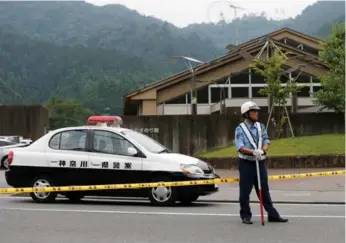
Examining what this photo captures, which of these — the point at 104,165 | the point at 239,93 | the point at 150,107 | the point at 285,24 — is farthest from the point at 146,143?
the point at 285,24

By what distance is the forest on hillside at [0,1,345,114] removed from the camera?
71375mm

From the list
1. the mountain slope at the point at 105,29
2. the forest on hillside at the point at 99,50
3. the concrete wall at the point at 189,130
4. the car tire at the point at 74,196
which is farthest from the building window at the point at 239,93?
the mountain slope at the point at 105,29

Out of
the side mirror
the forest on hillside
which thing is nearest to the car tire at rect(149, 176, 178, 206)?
the side mirror

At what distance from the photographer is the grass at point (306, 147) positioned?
68.3 feet

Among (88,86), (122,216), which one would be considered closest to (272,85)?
(122,216)

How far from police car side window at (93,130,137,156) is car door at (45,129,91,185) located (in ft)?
0.76

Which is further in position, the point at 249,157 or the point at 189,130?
the point at 189,130

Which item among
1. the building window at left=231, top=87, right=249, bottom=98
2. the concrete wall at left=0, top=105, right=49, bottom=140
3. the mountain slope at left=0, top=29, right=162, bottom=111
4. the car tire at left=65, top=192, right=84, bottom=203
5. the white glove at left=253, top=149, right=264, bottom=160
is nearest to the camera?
the white glove at left=253, top=149, right=264, bottom=160

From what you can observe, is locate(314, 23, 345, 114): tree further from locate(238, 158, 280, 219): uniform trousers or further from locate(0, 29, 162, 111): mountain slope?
locate(0, 29, 162, 111): mountain slope

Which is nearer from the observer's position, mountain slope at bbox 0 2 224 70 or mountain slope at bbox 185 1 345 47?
mountain slope at bbox 185 1 345 47

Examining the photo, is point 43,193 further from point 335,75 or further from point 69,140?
point 335,75

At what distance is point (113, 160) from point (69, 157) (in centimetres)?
93

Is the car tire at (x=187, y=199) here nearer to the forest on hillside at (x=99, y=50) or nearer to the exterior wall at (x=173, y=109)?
the exterior wall at (x=173, y=109)

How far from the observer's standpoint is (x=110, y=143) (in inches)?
456
